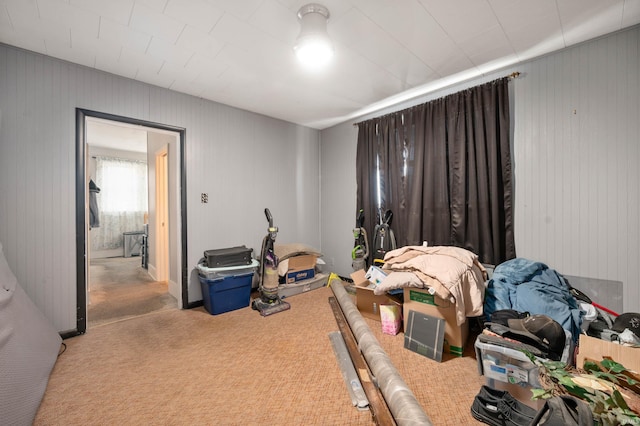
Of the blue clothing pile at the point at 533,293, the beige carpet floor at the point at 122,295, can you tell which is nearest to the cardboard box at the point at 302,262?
the beige carpet floor at the point at 122,295

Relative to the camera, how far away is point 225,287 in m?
3.03

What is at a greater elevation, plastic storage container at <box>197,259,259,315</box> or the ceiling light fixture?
the ceiling light fixture

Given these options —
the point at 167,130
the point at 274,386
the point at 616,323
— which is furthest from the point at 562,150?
the point at 167,130

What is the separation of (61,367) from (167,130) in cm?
244

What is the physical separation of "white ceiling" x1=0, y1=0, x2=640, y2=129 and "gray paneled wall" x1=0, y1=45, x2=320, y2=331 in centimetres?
22

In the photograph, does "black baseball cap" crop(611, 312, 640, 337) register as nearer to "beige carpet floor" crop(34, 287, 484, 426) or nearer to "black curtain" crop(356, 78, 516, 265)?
"black curtain" crop(356, 78, 516, 265)

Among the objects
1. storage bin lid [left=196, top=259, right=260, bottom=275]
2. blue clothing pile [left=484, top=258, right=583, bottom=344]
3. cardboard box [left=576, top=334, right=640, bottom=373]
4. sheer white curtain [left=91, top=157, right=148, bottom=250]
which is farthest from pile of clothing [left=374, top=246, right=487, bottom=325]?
sheer white curtain [left=91, top=157, right=148, bottom=250]

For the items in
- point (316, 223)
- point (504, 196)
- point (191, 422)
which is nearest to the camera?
point (191, 422)

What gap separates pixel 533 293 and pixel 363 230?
1998 millimetres

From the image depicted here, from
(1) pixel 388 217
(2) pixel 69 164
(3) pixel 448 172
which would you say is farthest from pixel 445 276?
(2) pixel 69 164

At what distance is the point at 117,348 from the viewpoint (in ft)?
7.48

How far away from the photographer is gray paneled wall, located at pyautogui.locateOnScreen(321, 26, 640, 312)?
2049mm

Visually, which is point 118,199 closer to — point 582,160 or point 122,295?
point 122,295

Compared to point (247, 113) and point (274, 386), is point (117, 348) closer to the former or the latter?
point (274, 386)
